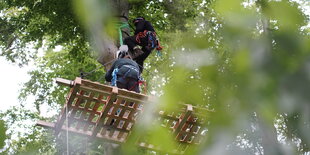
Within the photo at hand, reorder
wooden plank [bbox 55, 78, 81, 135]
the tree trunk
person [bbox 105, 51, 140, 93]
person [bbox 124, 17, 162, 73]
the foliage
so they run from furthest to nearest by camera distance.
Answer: person [bbox 124, 17, 162, 73], person [bbox 105, 51, 140, 93], wooden plank [bbox 55, 78, 81, 135], the tree trunk, the foliage

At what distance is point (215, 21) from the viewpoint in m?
0.79

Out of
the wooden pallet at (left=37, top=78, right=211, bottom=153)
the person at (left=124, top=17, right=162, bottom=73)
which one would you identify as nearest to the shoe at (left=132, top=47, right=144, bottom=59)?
the person at (left=124, top=17, right=162, bottom=73)

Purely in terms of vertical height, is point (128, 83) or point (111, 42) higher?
point (128, 83)

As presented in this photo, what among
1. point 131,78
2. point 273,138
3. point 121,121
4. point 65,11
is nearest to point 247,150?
point 273,138

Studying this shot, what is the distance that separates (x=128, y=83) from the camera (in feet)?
16.2

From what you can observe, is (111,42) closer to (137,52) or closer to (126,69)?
(126,69)

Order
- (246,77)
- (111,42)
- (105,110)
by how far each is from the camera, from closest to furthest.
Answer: (246,77) → (111,42) → (105,110)

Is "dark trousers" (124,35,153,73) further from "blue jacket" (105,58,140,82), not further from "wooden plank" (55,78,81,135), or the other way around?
"wooden plank" (55,78,81,135)

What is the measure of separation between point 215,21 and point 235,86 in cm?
17

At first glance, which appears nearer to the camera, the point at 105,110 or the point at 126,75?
the point at 105,110

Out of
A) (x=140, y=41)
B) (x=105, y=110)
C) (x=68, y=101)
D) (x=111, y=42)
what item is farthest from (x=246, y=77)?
(x=140, y=41)

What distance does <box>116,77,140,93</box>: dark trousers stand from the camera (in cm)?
489

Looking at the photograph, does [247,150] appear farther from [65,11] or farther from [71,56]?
[71,56]

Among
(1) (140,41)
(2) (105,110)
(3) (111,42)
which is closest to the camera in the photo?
(3) (111,42)
